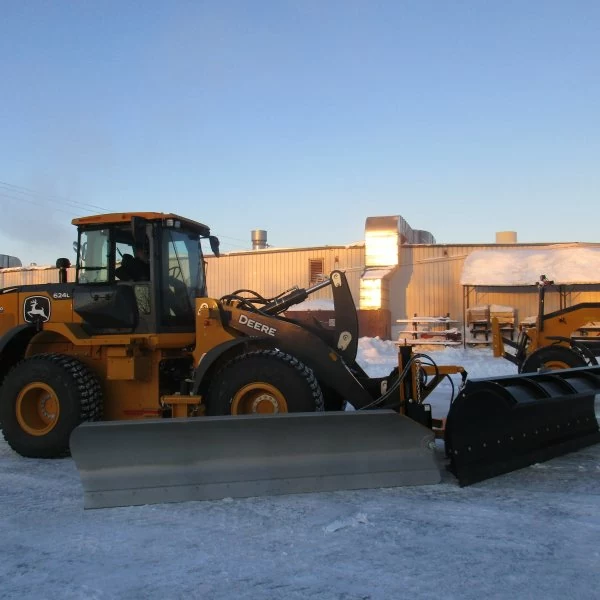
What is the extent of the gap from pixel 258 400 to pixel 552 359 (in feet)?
22.4

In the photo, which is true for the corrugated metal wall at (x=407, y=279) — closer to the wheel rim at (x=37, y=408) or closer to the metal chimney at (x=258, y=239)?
the metal chimney at (x=258, y=239)

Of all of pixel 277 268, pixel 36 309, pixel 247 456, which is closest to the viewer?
pixel 247 456

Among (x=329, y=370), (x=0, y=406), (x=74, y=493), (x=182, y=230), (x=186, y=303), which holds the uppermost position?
(x=182, y=230)

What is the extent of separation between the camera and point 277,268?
2711 cm

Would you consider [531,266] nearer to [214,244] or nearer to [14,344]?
[214,244]

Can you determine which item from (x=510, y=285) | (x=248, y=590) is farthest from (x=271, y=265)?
(x=248, y=590)

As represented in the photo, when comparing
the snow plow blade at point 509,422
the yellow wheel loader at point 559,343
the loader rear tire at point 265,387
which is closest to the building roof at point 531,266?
the yellow wheel loader at point 559,343

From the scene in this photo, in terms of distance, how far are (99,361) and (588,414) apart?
219 inches

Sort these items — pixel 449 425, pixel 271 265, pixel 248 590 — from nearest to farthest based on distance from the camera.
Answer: pixel 248 590
pixel 449 425
pixel 271 265

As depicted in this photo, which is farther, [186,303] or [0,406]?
[186,303]

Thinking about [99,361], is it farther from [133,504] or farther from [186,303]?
[133,504]

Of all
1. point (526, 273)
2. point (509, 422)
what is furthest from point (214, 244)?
point (526, 273)

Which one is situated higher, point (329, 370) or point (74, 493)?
point (329, 370)

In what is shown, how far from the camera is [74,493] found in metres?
5.06
